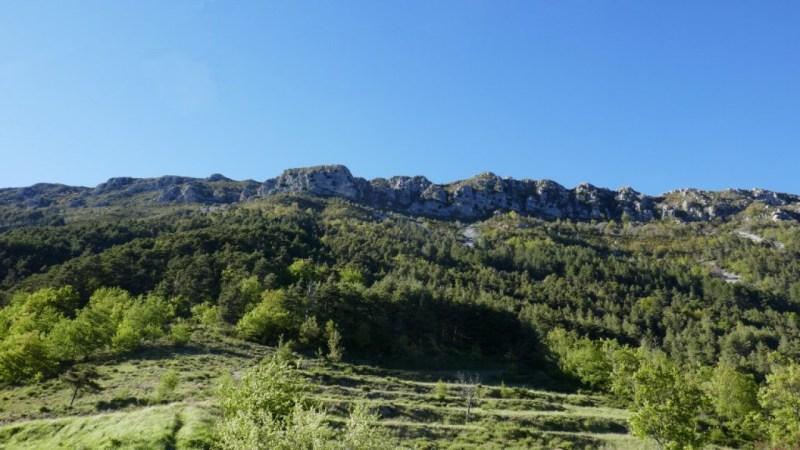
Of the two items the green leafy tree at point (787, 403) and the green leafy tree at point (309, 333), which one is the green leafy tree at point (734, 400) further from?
the green leafy tree at point (309, 333)

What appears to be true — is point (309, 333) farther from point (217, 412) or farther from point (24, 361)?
point (217, 412)

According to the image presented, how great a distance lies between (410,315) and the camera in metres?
107

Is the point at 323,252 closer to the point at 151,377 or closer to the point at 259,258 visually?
the point at 259,258

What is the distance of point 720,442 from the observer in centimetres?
5247

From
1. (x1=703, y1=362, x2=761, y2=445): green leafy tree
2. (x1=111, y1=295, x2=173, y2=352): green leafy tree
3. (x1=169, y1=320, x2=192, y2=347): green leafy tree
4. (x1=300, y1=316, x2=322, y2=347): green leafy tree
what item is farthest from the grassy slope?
(x1=703, y1=362, x2=761, y2=445): green leafy tree

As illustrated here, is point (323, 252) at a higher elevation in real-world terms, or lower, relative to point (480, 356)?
higher

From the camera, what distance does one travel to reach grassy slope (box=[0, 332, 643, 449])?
32.6 m

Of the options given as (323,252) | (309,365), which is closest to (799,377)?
(309,365)

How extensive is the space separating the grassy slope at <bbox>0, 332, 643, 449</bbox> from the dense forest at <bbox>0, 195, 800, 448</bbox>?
228 inches

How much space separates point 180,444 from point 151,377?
3135cm

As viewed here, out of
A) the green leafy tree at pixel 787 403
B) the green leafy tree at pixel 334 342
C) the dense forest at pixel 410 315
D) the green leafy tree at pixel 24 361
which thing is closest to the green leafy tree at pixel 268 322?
the dense forest at pixel 410 315

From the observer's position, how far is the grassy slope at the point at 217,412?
107ft

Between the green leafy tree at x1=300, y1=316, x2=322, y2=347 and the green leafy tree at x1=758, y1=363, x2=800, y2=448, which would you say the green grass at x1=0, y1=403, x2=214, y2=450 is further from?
the green leafy tree at x1=758, y1=363, x2=800, y2=448

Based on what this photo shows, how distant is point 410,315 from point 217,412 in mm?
70726
